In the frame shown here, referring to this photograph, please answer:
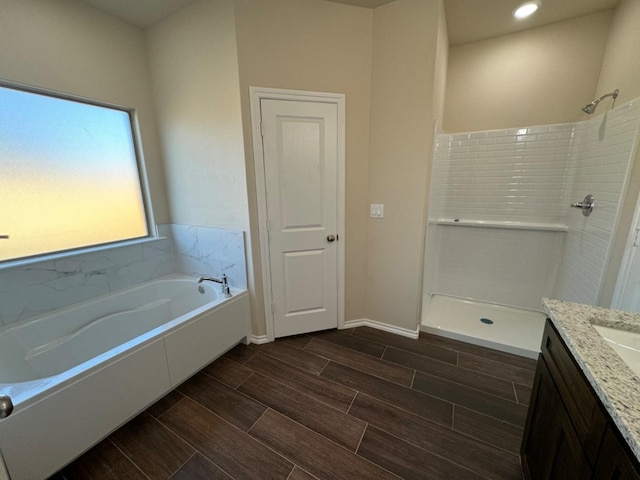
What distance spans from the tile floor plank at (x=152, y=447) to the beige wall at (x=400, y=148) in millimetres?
1758

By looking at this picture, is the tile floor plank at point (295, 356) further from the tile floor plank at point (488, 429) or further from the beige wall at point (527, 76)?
the beige wall at point (527, 76)

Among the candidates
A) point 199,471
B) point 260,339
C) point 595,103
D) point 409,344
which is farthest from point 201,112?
point 595,103

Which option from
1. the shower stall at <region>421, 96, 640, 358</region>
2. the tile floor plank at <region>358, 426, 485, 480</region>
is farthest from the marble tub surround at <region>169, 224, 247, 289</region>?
the shower stall at <region>421, 96, 640, 358</region>

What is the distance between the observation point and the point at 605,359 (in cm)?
78

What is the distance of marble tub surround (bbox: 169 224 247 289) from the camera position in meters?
2.21

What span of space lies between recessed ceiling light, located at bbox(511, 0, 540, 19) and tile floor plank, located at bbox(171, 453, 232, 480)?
358cm

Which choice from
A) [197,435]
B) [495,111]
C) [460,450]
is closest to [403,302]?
[460,450]

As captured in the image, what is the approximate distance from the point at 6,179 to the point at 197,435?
2.09 meters

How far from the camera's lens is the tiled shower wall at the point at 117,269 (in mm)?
1757

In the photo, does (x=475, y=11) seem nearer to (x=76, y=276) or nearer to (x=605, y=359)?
(x=605, y=359)

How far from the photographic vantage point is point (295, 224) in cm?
218

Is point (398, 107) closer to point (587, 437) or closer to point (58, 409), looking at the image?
point (587, 437)

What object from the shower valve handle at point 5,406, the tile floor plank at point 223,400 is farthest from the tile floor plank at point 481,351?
the shower valve handle at point 5,406

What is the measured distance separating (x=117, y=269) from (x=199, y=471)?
175 centimetres
